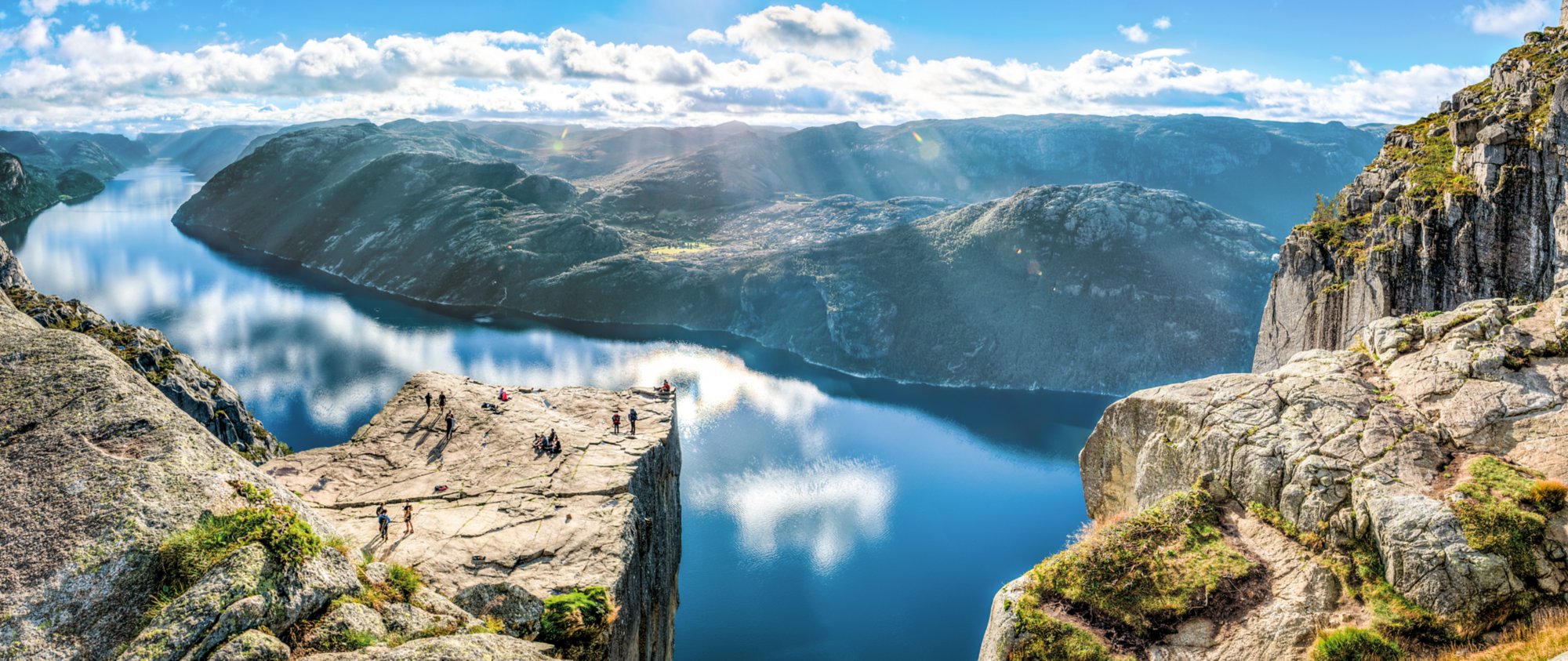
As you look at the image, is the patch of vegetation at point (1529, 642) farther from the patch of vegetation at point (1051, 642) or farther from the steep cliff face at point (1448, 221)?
the steep cliff face at point (1448, 221)

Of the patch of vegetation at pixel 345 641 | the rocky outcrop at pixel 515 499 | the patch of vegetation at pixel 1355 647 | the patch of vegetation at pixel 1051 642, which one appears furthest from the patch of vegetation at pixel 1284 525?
the patch of vegetation at pixel 345 641

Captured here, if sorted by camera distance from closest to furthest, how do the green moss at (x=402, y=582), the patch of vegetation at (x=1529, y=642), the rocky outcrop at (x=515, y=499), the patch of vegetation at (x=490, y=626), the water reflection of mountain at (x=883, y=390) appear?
1. the patch of vegetation at (x=1529, y=642)
2. the patch of vegetation at (x=490, y=626)
3. the green moss at (x=402, y=582)
4. the rocky outcrop at (x=515, y=499)
5. the water reflection of mountain at (x=883, y=390)

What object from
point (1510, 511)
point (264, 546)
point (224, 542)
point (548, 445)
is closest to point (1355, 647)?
point (1510, 511)

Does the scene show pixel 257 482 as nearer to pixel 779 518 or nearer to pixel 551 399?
pixel 551 399

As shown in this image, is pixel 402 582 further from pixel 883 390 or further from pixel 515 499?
pixel 883 390

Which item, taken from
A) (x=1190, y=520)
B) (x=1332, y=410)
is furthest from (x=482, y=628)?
(x=1332, y=410)
